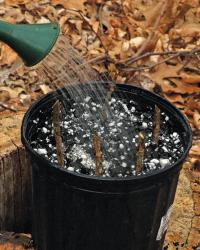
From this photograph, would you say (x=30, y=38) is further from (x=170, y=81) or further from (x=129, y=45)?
(x=129, y=45)

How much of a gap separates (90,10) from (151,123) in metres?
2.24

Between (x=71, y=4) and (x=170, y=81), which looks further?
(x=71, y=4)

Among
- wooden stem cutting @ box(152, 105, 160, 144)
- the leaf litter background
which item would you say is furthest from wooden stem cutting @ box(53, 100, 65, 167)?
the leaf litter background

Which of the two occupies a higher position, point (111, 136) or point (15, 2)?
point (15, 2)

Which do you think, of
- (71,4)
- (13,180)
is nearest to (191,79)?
(71,4)

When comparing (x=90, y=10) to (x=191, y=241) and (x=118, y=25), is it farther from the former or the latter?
(x=191, y=241)

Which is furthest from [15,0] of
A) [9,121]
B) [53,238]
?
[53,238]

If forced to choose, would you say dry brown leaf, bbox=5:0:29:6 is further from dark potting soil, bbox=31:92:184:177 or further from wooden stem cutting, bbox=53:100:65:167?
wooden stem cutting, bbox=53:100:65:167

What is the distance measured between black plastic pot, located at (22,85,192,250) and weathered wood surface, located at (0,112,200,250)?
0.25 meters

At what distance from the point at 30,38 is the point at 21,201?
105 cm

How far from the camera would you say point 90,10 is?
4246 mm

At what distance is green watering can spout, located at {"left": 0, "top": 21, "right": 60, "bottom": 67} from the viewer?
5.63ft

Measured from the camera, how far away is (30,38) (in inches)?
67.9

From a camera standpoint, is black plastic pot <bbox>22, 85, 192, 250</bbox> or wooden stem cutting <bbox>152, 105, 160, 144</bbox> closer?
black plastic pot <bbox>22, 85, 192, 250</bbox>
